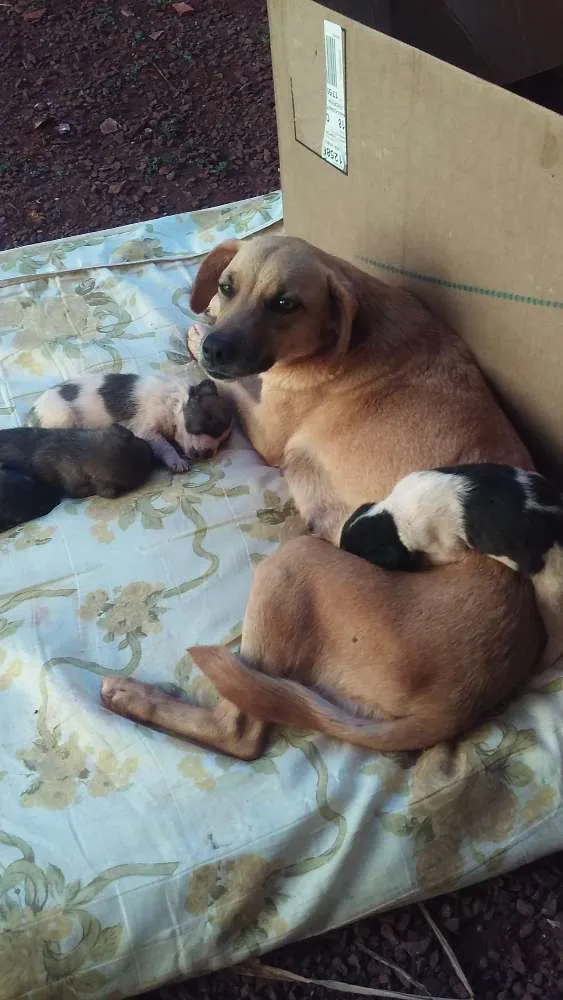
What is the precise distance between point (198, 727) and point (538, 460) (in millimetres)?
1300

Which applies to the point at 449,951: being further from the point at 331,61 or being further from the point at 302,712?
the point at 331,61

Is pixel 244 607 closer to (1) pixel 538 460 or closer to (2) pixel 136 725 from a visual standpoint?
(2) pixel 136 725

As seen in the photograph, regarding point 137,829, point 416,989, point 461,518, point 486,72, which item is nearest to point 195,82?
point 486,72

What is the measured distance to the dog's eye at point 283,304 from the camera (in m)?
2.26

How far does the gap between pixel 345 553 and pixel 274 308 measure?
722 millimetres

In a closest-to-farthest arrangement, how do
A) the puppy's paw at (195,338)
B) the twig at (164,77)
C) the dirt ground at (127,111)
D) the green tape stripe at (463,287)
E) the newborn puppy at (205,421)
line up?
the green tape stripe at (463,287) → the newborn puppy at (205,421) → the puppy's paw at (195,338) → the dirt ground at (127,111) → the twig at (164,77)

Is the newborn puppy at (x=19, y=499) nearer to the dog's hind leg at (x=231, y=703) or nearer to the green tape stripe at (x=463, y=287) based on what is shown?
the dog's hind leg at (x=231, y=703)

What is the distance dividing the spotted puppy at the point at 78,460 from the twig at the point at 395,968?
148 cm

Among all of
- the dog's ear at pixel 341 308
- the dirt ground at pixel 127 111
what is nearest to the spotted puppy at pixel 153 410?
the dog's ear at pixel 341 308

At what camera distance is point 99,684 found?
218 cm

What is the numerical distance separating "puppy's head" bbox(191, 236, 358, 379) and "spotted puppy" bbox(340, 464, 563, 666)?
523 mm

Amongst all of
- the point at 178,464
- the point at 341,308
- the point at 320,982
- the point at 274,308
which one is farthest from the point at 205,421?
the point at 320,982

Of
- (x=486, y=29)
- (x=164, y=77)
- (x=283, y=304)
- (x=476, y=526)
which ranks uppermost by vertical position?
(x=486, y=29)

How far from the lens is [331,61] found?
2605 millimetres
